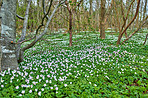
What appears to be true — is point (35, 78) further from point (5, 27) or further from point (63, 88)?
point (5, 27)

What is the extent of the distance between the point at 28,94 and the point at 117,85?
247 centimetres

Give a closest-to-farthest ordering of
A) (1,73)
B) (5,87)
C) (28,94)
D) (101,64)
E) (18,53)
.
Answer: (28,94), (5,87), (1,73), (18,53), (101,64)

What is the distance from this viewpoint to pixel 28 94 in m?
2.52

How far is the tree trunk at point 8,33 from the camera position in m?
3.31

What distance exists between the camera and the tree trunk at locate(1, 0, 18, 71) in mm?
3309

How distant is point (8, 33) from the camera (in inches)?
135

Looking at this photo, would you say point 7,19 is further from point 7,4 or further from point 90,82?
point 90,82

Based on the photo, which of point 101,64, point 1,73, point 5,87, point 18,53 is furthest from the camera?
point 101,64

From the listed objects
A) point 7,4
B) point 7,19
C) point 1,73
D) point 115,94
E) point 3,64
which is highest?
point 7,4

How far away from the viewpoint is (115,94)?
9.04 ft

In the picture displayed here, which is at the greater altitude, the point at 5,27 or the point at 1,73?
the point at 5,27

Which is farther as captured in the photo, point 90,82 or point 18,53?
point 18,53

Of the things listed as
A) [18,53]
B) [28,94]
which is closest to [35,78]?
[28,94]

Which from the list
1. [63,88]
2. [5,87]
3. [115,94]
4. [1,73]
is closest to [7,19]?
[1,73]
